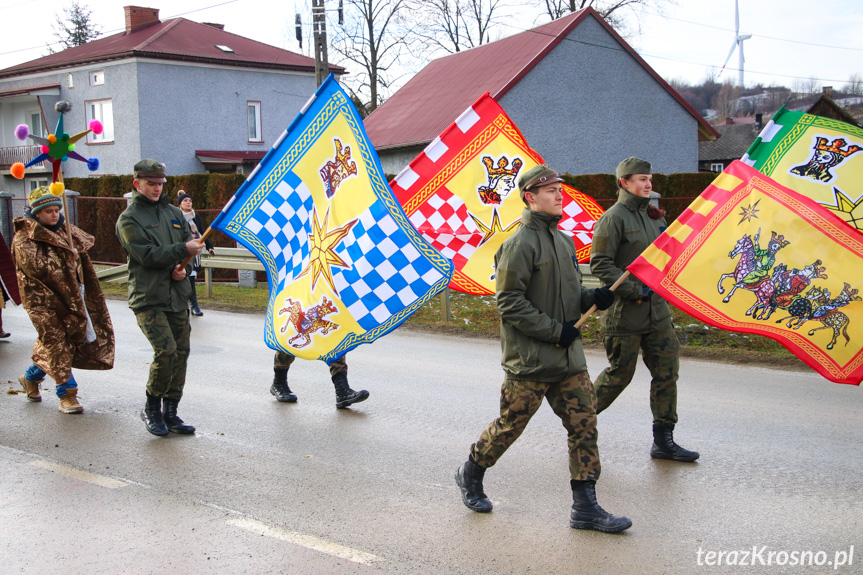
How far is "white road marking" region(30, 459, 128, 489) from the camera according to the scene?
5213 mm

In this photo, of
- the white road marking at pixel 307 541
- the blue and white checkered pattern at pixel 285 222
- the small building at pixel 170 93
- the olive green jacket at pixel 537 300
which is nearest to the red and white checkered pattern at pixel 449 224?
the blue and white checkered pattern at pixel 285 222

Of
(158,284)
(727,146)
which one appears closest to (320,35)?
(158,284)

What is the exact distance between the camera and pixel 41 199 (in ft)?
22.8

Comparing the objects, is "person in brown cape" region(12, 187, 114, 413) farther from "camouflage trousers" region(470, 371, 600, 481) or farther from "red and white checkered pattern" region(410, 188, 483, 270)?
"camouflage trousers" region(470, 371, 600, 481)

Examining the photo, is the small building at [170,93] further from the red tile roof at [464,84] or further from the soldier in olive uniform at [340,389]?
the soldier in olive uniform at [340,389]

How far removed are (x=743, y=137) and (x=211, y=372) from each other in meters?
54.6

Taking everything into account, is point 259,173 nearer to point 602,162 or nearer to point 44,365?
point 44,365

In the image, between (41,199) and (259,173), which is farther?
(41,199)

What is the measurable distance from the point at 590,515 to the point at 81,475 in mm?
3327

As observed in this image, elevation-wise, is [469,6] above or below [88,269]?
above

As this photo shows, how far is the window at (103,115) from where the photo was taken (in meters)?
35.8

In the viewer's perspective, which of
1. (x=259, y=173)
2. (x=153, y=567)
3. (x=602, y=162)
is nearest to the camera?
(x=153, y=567)

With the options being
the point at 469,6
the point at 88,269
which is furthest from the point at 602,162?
the point at 88,269

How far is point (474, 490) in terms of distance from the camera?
4.67m
